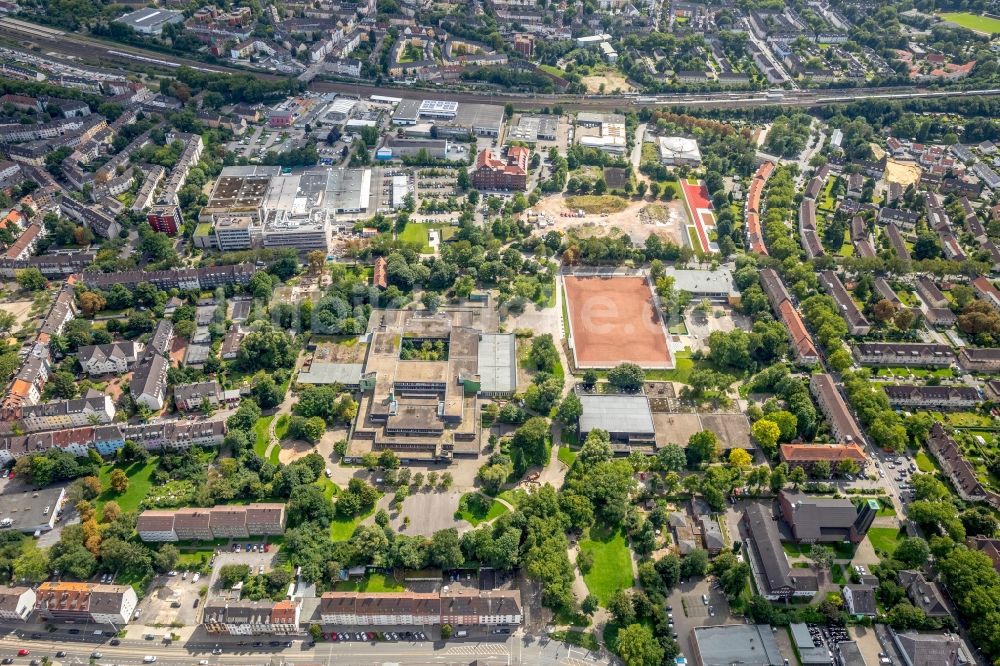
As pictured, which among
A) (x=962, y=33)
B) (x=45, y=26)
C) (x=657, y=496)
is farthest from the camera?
(x=962, y=33)

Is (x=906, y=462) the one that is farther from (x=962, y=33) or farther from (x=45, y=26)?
(x=45, y=26)

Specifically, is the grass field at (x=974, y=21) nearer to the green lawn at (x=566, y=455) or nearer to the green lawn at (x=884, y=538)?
the green lawn at (x=884, y=538)

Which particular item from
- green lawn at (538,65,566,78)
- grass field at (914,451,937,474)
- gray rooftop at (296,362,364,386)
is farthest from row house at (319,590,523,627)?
green lawn at (538,65,566,78)

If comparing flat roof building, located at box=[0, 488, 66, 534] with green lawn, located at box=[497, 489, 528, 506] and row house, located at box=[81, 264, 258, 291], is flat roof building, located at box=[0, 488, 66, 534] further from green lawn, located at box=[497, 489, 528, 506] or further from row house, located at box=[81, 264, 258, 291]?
green lawn, located at box=[497, 489, 528, 506]

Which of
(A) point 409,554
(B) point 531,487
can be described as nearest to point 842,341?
(B) point 531,487

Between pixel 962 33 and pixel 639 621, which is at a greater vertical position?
pixel 962 33

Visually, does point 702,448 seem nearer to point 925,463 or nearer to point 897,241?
point 925,463

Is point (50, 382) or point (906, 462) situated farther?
point (50, 382)
